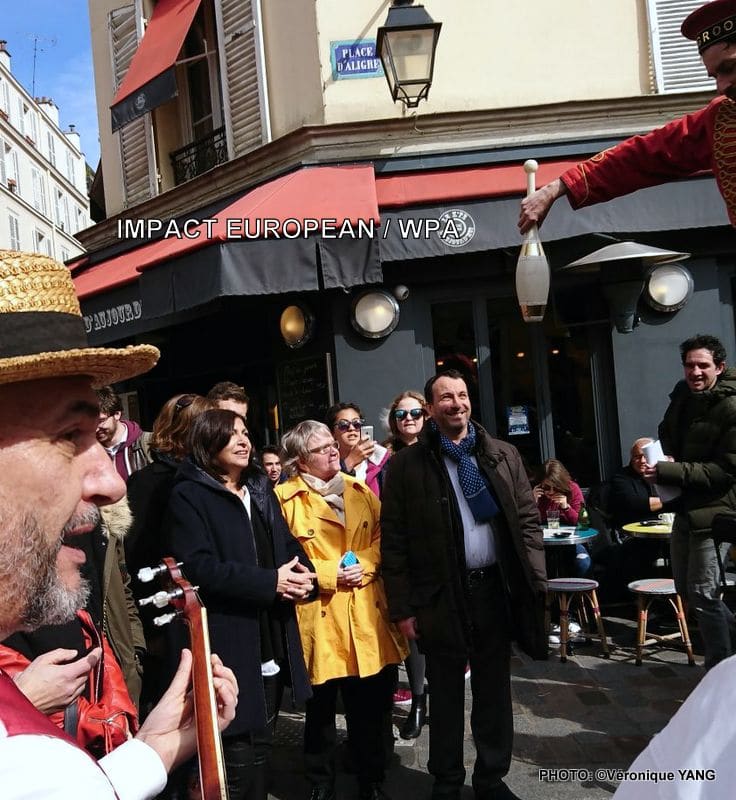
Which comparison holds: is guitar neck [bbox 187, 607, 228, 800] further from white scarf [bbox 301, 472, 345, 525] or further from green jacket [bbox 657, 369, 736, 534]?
green jacket [bbox 657, 369, 736, 534]

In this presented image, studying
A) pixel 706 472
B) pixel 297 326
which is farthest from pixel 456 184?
pixel 706 472

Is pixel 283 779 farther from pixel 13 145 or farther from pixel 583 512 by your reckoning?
pixel 13 145

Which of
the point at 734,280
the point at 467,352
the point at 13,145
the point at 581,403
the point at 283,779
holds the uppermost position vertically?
the point at 13,145

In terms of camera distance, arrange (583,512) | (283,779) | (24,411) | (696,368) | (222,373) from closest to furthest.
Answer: (24,411) < (283,779) < (696,368) < (583,512) < (222,373)

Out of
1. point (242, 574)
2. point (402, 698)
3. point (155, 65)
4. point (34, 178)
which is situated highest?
point (34, 178)

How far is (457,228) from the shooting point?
7738 mm

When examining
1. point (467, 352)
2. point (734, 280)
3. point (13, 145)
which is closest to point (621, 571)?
point (467, 352)

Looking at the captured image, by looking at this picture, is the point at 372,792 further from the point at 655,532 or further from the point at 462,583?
the point at 655,532

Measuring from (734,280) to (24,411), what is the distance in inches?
335

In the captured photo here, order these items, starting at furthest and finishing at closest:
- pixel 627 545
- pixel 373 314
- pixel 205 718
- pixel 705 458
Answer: pixel 373 314 → pixel 627 545 → pixel 705 458 → pixel 205 718

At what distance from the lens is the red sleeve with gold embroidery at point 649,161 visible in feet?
8.23

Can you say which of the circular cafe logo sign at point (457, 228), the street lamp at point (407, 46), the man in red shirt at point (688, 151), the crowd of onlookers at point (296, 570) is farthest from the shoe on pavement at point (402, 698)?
the street lamp at point (407, 46)

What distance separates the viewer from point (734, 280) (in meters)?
8.41

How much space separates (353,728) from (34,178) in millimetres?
34340
